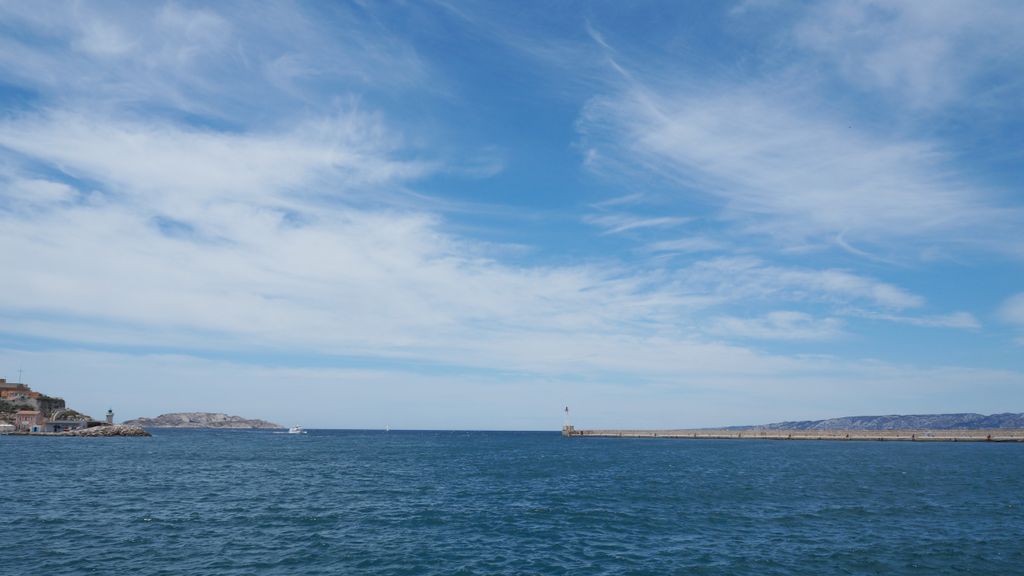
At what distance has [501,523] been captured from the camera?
4372 centimetres

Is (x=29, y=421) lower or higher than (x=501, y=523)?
higher

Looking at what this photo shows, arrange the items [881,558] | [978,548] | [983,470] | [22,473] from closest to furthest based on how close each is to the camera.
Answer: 1. [881,558]
2. [978,548]
3. [22,473]
4. [983,470]

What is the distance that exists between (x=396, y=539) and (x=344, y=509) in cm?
1250

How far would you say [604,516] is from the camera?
47.2 metres

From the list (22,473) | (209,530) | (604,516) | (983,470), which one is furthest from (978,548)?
(22,473)

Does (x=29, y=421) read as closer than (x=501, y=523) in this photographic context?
No

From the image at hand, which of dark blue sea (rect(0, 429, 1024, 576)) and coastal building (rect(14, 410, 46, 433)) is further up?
coastal building (rect(14, 410, 46, 433))

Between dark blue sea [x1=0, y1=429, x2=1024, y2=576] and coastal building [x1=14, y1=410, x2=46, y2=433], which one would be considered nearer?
dark blue sea [x1=0, y1=429, x2=1024, y2=576]

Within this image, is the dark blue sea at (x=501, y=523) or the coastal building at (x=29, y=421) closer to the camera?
the dark blue sea at (x=501, y=523)

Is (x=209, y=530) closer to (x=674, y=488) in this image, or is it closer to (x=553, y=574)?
(x=553, y=574)

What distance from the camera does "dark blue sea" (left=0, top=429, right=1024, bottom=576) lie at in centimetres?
3203

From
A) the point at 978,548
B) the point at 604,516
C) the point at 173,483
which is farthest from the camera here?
the point at 173,483

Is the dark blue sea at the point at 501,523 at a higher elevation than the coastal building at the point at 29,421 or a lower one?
lower

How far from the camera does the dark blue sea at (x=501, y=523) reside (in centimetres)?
3203
